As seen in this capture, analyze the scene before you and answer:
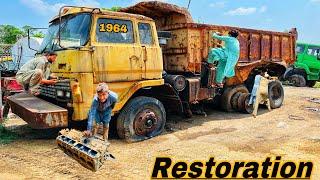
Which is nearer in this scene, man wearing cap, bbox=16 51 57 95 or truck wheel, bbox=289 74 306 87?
man wearing cap, bbox=16 51 57 95

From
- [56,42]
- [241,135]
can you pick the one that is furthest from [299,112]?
[56,42]

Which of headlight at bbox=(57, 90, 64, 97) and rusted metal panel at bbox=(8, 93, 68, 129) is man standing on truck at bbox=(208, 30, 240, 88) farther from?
rusted metal panel at bbox=(8, 93, 68, 129)

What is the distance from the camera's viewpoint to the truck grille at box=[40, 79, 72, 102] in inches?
257

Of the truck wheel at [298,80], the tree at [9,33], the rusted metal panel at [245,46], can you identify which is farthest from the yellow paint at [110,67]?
the tree at [9,33]

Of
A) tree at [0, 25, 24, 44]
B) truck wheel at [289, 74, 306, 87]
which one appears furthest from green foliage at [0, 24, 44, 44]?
truck wheel at [289, 74, 306, 87]

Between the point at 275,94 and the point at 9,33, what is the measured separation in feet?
84.0

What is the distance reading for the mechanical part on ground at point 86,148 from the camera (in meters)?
4.89

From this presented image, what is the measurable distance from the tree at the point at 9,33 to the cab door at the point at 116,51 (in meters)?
25.6

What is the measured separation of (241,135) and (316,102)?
5465mm

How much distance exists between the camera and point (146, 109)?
7.38 metres

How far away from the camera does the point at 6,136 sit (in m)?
7.33

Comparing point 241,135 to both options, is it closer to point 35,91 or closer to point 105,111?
point 105,111

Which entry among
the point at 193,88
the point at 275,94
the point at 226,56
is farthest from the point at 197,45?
the point at 275,94

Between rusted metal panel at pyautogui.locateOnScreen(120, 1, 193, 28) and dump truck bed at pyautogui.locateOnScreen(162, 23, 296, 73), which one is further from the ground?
rusted metal panel at pyautogui.locateOnScreen(120, 1, 193, 28)
